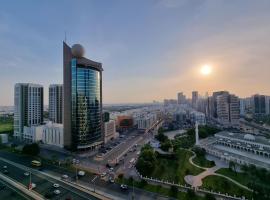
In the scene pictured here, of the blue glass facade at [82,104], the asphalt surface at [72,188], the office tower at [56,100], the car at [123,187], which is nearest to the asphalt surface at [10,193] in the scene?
the asphalt surface at [72,188]

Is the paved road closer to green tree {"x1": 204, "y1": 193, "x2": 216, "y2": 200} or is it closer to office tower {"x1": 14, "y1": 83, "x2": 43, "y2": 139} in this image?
green tree {"x1": 204, "y1": 193, "x2": 216, "y2": 200}

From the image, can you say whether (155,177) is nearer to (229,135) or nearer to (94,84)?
(94,84)

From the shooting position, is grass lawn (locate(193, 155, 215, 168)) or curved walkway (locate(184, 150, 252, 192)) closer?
curved walkway (locate(184, 150, 252, 192))

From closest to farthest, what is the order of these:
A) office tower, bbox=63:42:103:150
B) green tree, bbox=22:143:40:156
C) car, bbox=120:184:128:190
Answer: car, bbox=120:184:128:190
green tree, bbox=22:143:40:156
office tower, bbox=63:42:103:150

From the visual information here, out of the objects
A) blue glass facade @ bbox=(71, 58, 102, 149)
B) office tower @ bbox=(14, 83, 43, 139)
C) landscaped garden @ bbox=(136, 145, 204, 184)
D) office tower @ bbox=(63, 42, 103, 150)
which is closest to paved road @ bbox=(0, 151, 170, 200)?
landscaped garden @ bbox=(136, 145, 204, 184)

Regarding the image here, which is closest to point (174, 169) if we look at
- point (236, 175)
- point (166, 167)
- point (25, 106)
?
point (166, 167)

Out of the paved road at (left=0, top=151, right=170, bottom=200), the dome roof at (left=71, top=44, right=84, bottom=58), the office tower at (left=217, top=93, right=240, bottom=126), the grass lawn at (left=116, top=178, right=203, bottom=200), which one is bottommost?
the paved road at (left=0, top=151, right=170, bottom=200)
